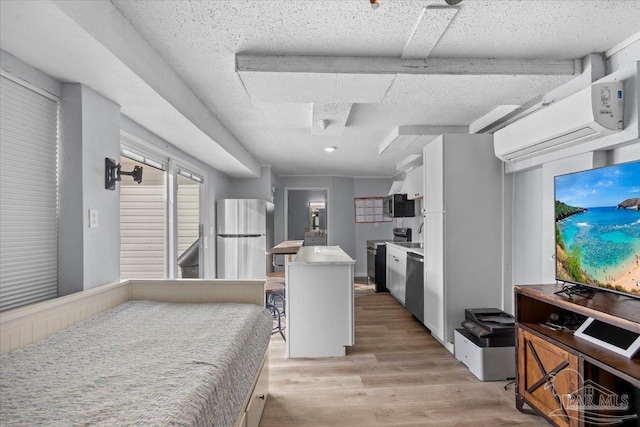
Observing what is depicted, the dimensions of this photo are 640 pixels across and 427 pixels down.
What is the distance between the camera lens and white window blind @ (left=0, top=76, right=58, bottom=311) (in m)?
1.63

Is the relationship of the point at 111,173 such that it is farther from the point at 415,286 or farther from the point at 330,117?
the point at 415,286

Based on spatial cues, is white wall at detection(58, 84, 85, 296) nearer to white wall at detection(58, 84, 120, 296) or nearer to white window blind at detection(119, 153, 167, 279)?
white wall at detection(58, 84, 120, 296)

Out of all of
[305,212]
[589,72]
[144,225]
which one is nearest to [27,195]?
[144,225]

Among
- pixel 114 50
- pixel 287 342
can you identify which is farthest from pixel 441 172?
pixel 114 50

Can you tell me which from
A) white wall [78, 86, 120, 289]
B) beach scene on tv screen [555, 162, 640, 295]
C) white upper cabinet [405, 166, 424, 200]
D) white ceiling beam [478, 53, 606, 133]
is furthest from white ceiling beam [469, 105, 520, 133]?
white wall [78, 86, 120, 289]

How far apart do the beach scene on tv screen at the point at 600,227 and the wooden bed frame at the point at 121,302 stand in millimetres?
1944

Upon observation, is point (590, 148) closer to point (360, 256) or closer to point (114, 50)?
point (114, 50)

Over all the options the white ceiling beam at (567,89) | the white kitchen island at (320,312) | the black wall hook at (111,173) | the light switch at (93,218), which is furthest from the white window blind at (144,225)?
the white ceiling beam at (567,89)

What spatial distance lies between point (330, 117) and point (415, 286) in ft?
7.53

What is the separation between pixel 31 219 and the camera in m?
1.79

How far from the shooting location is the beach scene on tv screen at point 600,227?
1.58 m

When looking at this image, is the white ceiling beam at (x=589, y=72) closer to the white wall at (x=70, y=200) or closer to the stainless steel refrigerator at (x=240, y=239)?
the white wall at (x=70, y=200)

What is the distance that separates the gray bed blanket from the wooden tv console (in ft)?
5.38

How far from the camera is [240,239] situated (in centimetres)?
521
